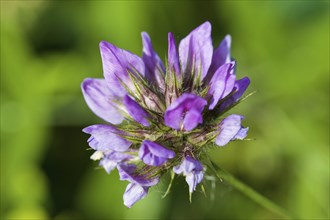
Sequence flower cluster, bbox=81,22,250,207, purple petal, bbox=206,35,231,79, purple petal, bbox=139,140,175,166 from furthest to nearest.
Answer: purple petal, bbox=206,35,231,79 < flower cluster, bbox=81,22,250,207 < purple petal, bbox=139,140,175,166

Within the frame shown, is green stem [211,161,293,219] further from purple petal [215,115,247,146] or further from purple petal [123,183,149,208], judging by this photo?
purple petal [123,183,149,208]

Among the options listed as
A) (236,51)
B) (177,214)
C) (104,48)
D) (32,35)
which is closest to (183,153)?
(104,48)

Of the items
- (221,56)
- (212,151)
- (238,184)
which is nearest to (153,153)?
(238,184)

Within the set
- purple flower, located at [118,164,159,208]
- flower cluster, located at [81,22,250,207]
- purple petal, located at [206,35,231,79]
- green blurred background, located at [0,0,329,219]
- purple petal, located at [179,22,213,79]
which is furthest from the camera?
green blurred background, located at [0,0,329,219]

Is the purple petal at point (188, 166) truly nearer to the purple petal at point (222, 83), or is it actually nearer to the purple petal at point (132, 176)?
the purple petal at point (132, 176)

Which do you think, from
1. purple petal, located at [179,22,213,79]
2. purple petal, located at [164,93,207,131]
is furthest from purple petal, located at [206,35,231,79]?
purple petal, located at [164,93,207,131]

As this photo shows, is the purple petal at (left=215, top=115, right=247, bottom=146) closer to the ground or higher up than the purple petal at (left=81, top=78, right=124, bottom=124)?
closer to the ground

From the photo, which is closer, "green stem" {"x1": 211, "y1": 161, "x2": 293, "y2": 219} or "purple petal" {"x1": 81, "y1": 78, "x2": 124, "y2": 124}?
"green stem" {"x1": 211, "y1": 161, "x2": 293, "y2": 219}

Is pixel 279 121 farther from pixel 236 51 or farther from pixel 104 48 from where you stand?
pixel 104 48
